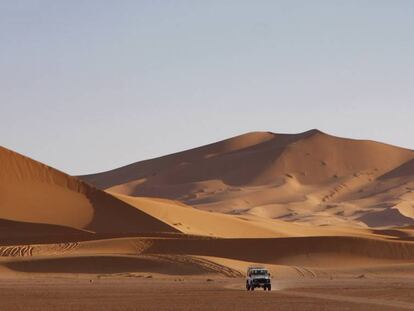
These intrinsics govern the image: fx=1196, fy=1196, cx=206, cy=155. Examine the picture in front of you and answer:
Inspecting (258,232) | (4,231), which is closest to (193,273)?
(4,231)

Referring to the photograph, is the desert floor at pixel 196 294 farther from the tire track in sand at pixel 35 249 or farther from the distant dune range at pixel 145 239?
the tire track in sand at pixel 35 249

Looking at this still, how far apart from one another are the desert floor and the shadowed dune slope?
28.4 m

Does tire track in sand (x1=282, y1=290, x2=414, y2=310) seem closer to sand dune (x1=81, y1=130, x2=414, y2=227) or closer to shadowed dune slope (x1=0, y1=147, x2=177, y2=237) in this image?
shadowed dune slope (x1=0, y1=147, x2=177, y2=237)

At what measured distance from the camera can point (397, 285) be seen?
51.8 m

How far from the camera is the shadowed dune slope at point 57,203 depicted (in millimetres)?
88938

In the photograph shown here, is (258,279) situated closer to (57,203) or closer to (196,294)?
(196,294)

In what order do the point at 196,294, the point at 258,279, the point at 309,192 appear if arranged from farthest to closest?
1. the point at 309,192
2. the point at 258,279
3. the point at 196,294

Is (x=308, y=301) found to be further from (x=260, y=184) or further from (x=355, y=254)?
(x=260, y=184)

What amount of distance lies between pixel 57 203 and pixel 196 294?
47.9m

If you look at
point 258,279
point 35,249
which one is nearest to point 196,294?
point 258,279

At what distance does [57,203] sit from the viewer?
3600 inches

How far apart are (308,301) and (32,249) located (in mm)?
37195

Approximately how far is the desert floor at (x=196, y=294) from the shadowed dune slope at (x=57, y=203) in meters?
28.4

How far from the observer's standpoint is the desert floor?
1474 inches
